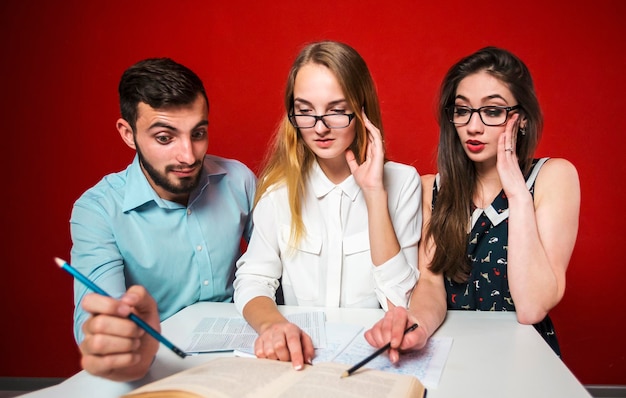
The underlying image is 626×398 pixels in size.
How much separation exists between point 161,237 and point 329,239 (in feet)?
1.97

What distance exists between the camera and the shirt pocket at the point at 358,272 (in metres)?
1.83

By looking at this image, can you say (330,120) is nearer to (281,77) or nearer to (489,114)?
(489,114)

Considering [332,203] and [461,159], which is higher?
[461,159]

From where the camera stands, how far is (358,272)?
1833mm

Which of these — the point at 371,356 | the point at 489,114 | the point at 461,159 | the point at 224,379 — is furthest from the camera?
the point at 461,159

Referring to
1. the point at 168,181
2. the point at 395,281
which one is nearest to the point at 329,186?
the point at 395,281

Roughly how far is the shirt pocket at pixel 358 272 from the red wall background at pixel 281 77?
1.04m

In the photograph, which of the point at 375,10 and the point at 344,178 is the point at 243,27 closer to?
the point at 375,10

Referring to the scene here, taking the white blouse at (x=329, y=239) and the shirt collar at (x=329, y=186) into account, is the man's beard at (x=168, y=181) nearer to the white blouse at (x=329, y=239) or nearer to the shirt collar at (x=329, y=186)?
the white blouse at (x=329, y=239)

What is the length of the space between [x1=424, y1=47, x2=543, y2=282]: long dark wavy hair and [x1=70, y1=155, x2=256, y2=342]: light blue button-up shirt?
771mm

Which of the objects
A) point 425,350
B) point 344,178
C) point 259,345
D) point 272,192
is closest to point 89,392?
point 259,345

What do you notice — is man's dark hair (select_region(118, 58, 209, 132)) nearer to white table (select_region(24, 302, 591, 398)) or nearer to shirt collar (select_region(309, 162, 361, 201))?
shirt collar (select_region(309, 162, 361, 201))

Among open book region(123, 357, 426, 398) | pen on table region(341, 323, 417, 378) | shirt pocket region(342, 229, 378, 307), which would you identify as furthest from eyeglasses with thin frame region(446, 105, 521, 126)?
open book region(123, 357, 426, 398)

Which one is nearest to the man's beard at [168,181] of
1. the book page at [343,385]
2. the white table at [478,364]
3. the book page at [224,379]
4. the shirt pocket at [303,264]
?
the shirt pocket at [303,264]
